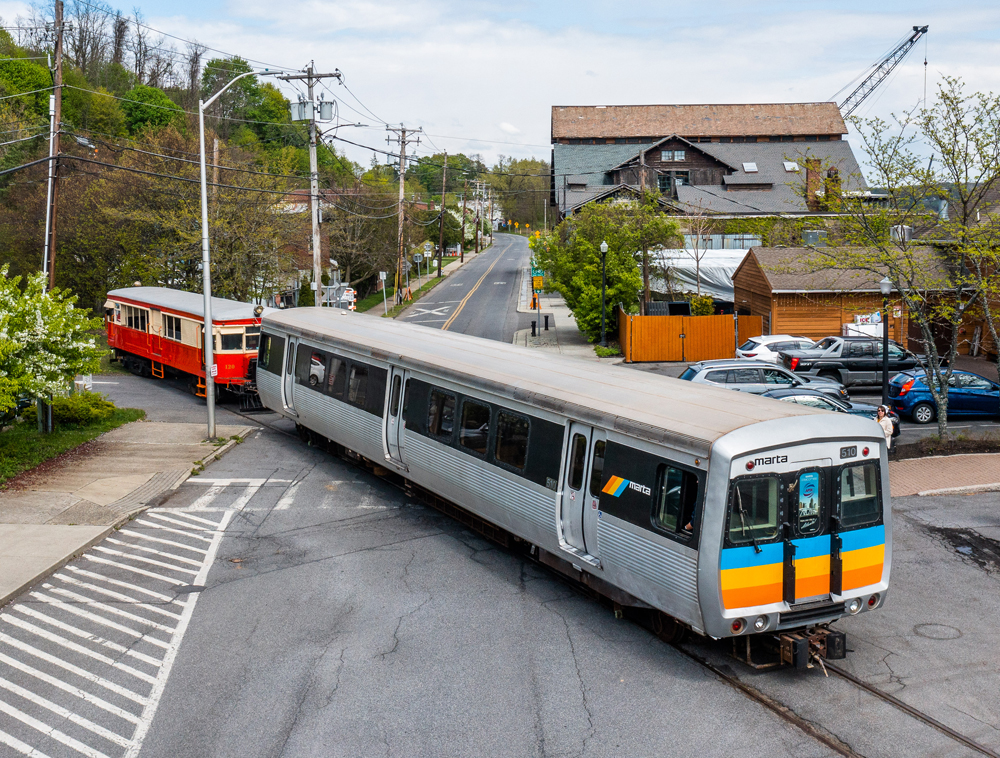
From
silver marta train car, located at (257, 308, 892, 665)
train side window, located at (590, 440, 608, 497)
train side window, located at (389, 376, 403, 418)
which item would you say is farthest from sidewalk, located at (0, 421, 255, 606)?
train side window, located at (590, 440, 608, 497)

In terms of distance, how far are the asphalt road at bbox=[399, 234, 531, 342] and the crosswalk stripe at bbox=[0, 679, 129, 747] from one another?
2516 centimetres

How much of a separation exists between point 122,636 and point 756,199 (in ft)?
197

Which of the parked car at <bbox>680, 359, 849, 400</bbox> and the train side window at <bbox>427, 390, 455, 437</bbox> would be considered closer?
the train side window at <bbox>427, 390, 455, 437</bbox>

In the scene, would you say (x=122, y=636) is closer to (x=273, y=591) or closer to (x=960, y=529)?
(x=273, y=591)

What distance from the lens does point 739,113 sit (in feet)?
278

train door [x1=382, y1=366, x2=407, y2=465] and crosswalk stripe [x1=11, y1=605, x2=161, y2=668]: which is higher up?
train door [x1=382, y1=366, x2=407, y2=465]

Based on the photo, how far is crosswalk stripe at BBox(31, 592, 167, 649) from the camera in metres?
10.5

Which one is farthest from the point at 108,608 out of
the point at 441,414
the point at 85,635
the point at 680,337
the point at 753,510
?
the point at 680,337

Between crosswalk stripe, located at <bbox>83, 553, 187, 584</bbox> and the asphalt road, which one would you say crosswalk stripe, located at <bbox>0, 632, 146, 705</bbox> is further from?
the asphalt road

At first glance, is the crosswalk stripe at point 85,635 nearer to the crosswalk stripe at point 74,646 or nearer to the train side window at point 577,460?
the crosswalk stripe at point 74,646

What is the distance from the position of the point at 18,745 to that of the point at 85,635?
260cm

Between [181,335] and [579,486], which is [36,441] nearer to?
[181,335]

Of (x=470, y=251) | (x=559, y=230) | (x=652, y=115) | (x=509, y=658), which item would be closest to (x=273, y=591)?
(x=509, y=658)

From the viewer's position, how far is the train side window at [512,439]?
11719mm
